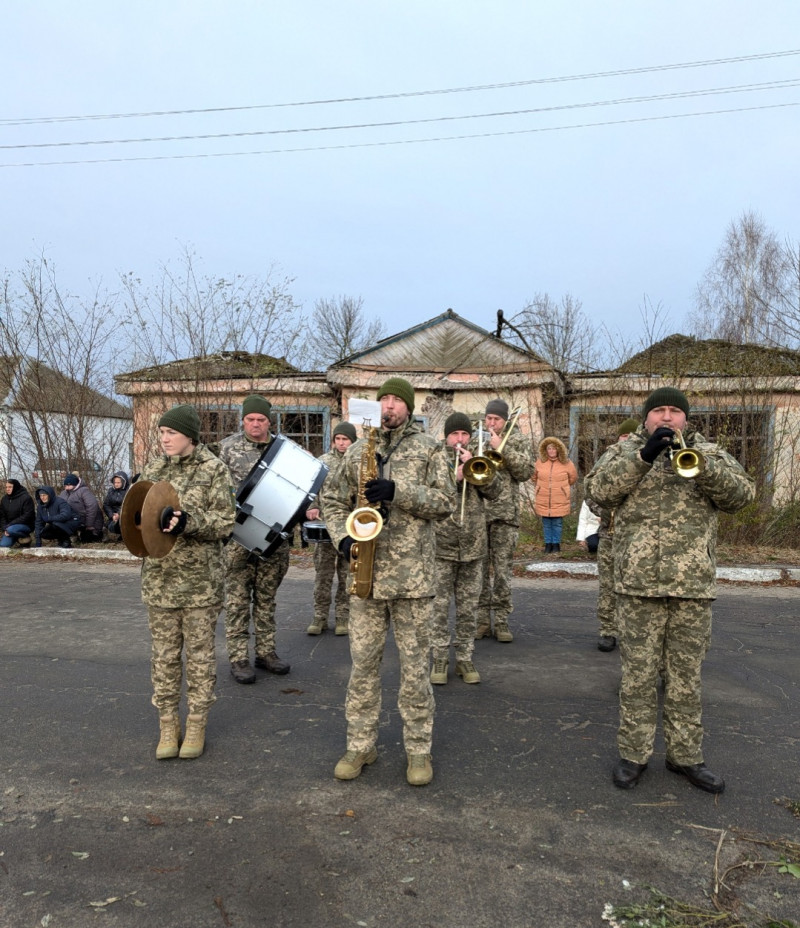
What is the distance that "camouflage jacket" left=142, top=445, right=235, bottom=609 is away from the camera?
4277 mm

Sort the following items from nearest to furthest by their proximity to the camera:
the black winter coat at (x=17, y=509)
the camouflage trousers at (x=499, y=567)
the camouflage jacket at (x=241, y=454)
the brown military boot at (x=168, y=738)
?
the brown military boot at (x=168, y=738) < the camouflage jacket at (x=241, y=454) < the camouflage trousers at (x=499, y=567) < the black winter coat at (x=17, y=509)

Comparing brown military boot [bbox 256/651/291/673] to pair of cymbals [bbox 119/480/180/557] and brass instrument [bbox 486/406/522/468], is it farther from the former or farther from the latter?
brass instrument [bbox 486/406/522/468]

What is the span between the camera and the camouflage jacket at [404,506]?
393 cm

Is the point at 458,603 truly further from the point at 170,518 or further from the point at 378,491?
the point at 170,518

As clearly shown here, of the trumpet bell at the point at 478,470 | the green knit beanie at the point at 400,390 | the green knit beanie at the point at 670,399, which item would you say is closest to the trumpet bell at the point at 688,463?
the green knit beanie at the point at 670,399

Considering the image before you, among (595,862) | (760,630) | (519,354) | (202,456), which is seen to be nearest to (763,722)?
(595,862)

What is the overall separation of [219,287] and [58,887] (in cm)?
1326

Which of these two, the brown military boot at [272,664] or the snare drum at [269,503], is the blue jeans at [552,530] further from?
the snare drum at [269,503]

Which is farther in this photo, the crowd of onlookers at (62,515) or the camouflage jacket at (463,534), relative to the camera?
the crowd of onlookers at (62,515)

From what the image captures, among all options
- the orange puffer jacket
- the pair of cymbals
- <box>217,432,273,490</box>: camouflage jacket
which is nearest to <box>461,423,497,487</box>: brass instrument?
<box>217,432,273,490</box>: camouflage jacket

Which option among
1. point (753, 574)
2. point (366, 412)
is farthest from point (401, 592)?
point (753, 574)

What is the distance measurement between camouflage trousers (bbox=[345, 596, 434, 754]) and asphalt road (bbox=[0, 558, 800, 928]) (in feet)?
0.87

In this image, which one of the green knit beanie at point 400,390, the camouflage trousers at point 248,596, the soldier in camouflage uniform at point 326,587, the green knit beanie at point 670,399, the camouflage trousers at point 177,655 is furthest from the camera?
the soldier in camouflage uniform at point 326,587

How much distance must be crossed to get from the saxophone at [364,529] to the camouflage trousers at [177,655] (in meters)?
1.12
